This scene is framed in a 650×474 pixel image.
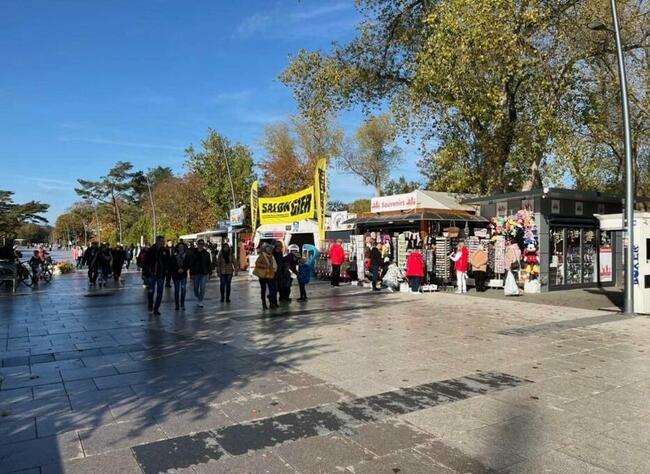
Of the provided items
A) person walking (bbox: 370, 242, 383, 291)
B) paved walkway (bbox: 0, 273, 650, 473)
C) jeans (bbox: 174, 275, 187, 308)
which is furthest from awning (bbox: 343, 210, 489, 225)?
jeans (bbox: 174, 275, 187, 308)

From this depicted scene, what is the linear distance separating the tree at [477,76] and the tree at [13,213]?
151 feet

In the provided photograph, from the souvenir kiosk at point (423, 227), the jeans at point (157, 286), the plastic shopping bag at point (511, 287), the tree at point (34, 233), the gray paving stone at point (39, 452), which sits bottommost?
the gray paving stone at point (39, 452)

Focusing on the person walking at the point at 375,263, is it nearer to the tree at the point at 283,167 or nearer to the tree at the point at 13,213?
the tree at the point at 283,167

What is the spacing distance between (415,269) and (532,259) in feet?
11.6

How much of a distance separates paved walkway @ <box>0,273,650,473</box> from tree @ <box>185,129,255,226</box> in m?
33.6

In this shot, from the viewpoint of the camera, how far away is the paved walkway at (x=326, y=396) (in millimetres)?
4078

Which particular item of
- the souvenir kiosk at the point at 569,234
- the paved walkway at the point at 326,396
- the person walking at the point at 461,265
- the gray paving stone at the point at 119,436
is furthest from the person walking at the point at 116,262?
the gray paving stone at the point at 119,436

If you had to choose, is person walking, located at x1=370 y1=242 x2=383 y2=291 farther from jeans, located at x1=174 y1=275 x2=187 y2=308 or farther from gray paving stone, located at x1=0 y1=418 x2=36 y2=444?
gray paving stone, located at x1=0 y1=418 x2=36 y2=444

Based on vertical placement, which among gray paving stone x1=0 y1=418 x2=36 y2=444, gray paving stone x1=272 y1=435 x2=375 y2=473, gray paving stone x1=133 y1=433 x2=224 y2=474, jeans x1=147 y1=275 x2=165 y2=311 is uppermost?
jeans x1=147 y1=275 x2=165 y2=311

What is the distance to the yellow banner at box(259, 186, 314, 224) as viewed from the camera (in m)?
20.4

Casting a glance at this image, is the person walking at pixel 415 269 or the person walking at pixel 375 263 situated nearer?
the person walking at pixel 415 269

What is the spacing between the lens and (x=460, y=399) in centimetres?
551

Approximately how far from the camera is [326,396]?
18.5 feet

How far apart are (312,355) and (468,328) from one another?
364 cm
